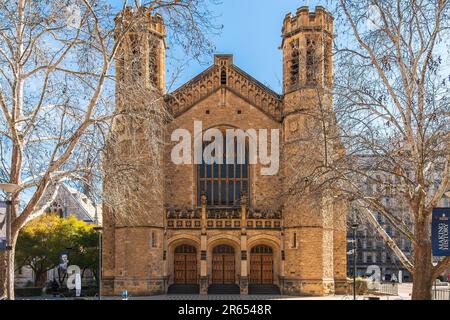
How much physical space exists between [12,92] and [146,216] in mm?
16048

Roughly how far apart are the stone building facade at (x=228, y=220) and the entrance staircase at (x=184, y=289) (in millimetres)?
54

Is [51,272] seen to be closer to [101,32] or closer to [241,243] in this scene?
[241,243]

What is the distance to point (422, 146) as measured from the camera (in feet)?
33.6

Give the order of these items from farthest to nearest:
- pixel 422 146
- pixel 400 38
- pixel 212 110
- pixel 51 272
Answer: pixel 51 272 < pixel 212 110 < pixel 400 38 < pixel 422 146

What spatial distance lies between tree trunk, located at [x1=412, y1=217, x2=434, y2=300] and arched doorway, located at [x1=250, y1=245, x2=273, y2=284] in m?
18.2

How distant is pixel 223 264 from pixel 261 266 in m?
1.96

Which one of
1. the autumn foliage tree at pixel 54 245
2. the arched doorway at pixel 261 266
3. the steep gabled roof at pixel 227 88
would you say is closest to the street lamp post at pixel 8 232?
the arched doorway at pixel 261 266

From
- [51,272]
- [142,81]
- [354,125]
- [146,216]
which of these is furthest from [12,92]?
[51,272]

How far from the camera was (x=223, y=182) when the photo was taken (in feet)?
99.3

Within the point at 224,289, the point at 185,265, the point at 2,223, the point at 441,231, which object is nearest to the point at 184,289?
the point at 185,265

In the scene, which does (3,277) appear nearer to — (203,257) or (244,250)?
(203,257)

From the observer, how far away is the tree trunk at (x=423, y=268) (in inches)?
439

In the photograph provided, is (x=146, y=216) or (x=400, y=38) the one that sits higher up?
(x=400, y=38)

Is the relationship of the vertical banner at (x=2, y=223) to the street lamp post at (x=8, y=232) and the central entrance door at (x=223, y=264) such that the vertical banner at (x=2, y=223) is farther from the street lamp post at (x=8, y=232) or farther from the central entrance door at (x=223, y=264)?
the central entrance door at (x=223, y=264)
